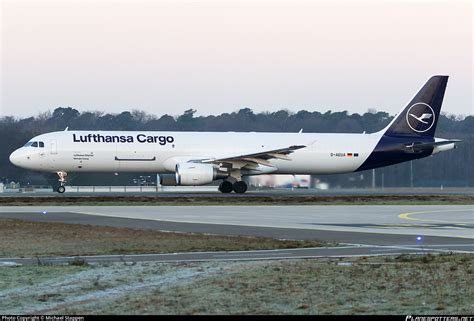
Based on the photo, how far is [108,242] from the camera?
22812 millimetres

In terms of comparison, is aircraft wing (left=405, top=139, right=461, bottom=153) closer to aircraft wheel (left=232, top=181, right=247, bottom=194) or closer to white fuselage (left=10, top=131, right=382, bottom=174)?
white fuselage (left=10, top=131, right=382, bottom=174)

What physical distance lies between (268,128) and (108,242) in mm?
75430

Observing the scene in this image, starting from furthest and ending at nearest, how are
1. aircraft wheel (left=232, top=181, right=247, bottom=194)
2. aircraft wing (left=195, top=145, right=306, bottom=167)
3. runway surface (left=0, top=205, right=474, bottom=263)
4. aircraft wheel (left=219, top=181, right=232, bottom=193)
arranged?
1. aircraft wheel (left=219, top=181, right=232, bottom=193)
2. aircraft wheel (left=232, top=181, right=247, bottom=194)
3. aircraft wing (left=195, top=145, right=306, bottom=167)
4. runway surface (left=0, top=205, right=474, bottom=263)

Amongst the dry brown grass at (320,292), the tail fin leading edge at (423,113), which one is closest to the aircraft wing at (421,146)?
the tail fin leading edge at (423,113)

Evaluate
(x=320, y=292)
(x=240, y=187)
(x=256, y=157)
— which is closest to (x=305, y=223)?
(x=320, y=292)

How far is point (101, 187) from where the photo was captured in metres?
70.3

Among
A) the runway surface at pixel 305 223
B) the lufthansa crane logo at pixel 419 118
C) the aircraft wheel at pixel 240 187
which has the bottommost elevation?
the runway surface at pixel 305 223

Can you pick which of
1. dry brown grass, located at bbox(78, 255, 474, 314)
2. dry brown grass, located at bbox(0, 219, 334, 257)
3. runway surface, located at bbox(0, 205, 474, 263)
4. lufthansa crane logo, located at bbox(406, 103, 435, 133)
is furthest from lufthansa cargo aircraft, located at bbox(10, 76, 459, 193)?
dry brown grass, located at bbox(78, 255, 474, 314)

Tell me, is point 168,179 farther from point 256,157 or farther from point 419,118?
point 419,118

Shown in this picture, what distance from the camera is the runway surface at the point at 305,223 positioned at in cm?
2070

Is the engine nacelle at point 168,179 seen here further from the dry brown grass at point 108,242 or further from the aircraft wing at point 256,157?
the dry brown grass at point 108,242

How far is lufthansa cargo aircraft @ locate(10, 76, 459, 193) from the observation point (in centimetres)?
5422

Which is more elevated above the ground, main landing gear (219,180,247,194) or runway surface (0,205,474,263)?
main landing gear (219,180,247,194)

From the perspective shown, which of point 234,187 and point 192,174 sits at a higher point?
point 192,174
